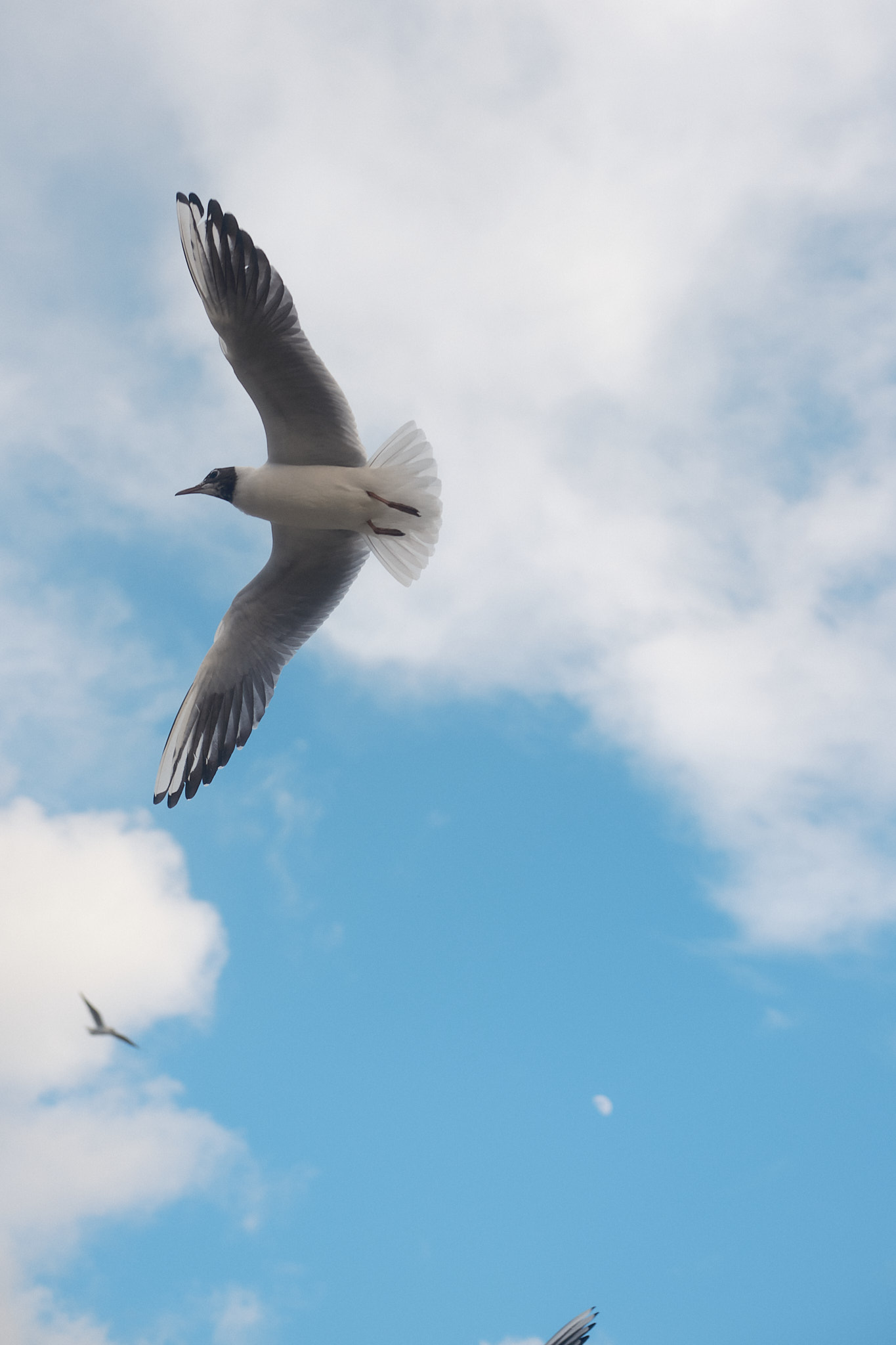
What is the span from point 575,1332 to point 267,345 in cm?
502

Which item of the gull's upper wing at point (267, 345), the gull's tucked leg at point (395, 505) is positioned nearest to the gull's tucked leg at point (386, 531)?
the gull's tucked leg at point (395, 505)

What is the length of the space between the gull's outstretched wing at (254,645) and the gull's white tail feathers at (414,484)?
0.49 metres

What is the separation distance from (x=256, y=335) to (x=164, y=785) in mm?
2657

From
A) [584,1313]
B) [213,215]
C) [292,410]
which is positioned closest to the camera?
[584,1313]

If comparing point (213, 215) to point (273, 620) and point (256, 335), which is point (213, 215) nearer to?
point (256, 335)

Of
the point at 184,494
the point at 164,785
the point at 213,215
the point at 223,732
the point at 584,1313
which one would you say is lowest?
the point at 584,1313

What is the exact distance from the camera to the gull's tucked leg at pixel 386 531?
6.21 meters

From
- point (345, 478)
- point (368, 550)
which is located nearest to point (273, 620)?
point (368, 550)

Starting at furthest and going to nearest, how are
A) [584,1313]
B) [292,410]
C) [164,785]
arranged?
[164,785] → [292,410] → [584,1313]

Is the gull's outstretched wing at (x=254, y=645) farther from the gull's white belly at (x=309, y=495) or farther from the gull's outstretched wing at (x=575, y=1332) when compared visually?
the gull's outstretched wing at (x=575, y=1332)

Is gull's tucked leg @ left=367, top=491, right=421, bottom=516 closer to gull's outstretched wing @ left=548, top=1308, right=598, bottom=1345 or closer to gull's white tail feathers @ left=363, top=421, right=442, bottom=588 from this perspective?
gull's white tail feathers @ left=363, top=421, right=442, bottom=588

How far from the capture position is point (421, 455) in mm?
5992

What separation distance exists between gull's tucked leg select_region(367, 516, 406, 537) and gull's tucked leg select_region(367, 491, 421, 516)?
0.50 feet

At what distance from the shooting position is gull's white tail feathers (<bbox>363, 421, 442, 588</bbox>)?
5992 mm
